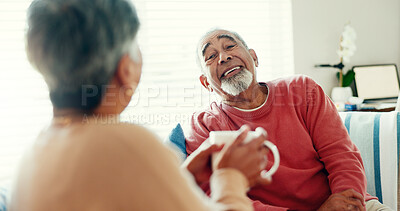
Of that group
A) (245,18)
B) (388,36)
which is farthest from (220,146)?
(388,36)

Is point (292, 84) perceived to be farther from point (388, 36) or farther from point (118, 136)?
point (388, 36)

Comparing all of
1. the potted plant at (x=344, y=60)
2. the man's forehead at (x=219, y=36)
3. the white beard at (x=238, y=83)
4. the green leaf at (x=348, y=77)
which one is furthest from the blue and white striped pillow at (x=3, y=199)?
the green leaf at (x=348, y=77)

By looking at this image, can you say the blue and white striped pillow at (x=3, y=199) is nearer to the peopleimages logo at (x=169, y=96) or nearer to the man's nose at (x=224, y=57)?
the man's nose at (x=224, y=57)

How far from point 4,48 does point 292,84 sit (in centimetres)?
178

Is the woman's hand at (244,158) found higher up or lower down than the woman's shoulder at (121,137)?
lower down

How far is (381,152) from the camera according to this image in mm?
1646

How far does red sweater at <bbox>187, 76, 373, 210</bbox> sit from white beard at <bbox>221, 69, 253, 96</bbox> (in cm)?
10

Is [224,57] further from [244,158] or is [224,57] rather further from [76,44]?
[76,44]

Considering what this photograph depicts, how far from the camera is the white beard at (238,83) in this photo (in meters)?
1.66

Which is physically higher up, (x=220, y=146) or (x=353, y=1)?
(x=353, y=1)

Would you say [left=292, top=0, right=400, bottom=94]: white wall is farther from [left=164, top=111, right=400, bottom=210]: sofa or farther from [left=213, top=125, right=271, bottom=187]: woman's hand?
[left=213, top=125, right=271, bottom=187]: woman's hand

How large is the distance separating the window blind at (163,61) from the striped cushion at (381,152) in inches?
40.9

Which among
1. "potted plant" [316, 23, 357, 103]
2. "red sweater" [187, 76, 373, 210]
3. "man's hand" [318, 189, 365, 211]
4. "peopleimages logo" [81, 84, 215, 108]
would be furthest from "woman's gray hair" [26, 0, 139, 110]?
"potted plant" [316, 23, 357, 103]

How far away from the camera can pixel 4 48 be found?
2131mm
